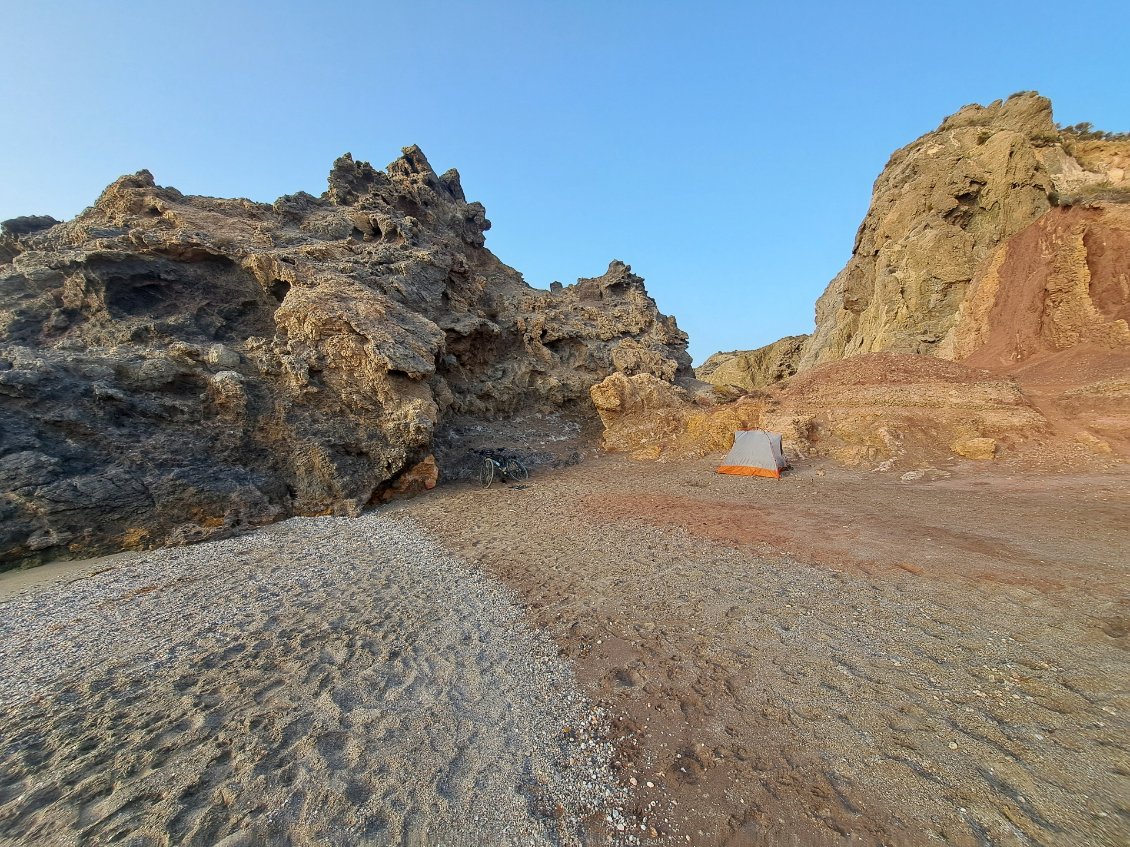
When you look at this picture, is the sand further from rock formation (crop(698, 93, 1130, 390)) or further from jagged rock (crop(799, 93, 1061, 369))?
jagged rock (crop(799, 93, 1061, 369))

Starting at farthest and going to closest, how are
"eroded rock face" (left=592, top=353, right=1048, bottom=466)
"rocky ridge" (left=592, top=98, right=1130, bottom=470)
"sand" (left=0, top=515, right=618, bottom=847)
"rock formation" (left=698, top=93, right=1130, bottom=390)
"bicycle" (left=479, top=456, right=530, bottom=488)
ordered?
"rock formation" (left=698, top=93, right=1130, bottom=390) → "bicycle" (left=479, top=456, right=530, bottom=488) → "rocky ridge" (left=592, top=98, right=1130, bottom=470) → "eroded rock face" (left=592, top=353, right=1048, bottom=466) → "sand" (left=0, top=515, right=618, bottom=847)

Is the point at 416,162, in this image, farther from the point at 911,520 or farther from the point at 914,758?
the point at 914,758

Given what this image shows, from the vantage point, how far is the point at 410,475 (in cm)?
1267

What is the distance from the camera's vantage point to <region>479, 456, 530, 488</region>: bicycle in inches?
543

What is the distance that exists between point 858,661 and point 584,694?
2655 mm

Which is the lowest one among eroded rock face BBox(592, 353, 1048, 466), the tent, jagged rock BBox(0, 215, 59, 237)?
the tent

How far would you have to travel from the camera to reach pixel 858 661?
13.3ft

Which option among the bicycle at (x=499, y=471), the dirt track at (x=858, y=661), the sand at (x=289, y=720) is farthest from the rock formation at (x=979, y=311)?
the sand at (x=289, y=720)

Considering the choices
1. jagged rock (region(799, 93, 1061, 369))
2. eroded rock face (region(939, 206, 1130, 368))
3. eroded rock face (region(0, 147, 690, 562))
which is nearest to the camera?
eroded rock face (region(0, 147, 690, 562))

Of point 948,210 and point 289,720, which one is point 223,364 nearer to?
point 289,720

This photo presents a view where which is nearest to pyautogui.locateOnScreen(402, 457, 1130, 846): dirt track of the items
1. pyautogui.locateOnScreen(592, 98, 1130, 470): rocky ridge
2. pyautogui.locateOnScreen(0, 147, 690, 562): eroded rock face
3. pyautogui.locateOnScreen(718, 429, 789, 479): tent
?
pyautogui.locateOnScreen(718, 429, 789, 479): tent

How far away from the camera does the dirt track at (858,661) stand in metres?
2.63

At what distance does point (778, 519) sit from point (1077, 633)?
15.3 ft

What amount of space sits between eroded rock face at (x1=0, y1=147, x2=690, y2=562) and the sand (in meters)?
2.93
